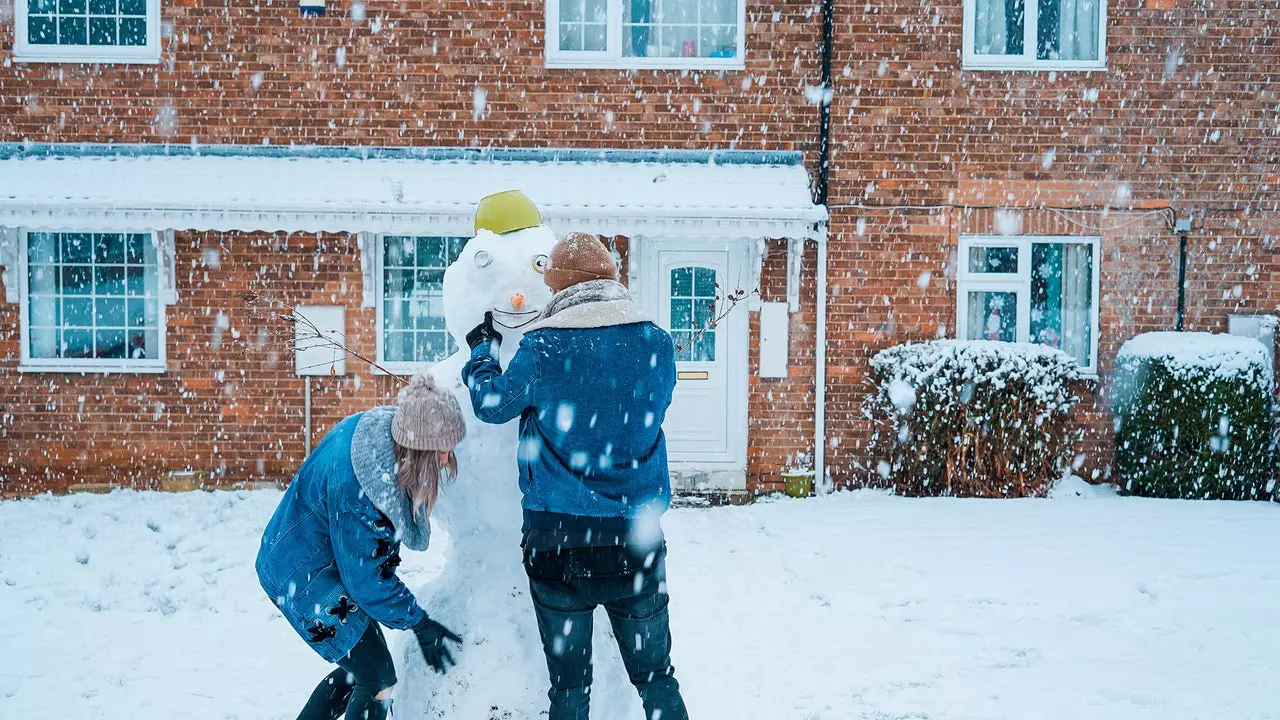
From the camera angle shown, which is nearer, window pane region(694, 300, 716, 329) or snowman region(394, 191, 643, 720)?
snowman region(394, 191, 643, 720)

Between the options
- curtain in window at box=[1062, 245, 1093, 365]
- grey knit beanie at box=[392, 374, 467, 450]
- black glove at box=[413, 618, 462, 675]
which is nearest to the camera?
grey knit beanie at box=[392, 374, 467, 450]

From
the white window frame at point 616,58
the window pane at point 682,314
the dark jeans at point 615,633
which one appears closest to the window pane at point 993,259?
the window pane at point 682,314

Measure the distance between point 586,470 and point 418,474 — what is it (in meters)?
0.50

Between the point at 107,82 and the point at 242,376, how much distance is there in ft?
9.72

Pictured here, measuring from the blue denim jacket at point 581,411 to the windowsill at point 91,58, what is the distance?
7.59m

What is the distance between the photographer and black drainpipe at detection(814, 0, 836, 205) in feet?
28.3

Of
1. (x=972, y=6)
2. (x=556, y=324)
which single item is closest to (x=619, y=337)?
(x=556, y=324)

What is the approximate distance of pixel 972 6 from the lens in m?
8.74

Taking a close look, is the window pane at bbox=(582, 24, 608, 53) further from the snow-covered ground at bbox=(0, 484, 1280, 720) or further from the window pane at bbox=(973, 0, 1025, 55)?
the snow-covered ground at bbox=(0, 484, 1280, 720)

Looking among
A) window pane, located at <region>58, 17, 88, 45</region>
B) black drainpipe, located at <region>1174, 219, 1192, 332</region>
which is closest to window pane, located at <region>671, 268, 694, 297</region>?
black drainpipe, located at <region>1174, 219, 1192, 332</region>

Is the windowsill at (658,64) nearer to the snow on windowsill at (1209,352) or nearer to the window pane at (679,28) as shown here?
the window pane at (679,28)

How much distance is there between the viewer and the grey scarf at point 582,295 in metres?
2.92

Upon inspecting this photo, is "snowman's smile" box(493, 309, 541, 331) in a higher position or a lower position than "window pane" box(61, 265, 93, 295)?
lower

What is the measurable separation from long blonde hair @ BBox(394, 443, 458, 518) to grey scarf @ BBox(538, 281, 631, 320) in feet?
1.82
